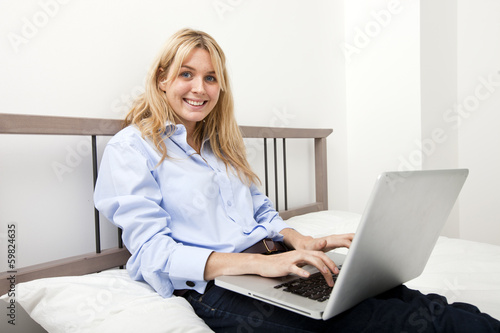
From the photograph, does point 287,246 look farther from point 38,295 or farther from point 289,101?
point 289,101

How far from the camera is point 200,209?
96 centimetres

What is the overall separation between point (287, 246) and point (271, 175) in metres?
0.71

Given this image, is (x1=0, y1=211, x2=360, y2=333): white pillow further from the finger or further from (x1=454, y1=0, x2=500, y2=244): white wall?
(x1=454, y1=0, x2=500, y2=244): white wall

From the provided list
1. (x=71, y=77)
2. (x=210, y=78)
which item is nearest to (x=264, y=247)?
(x=210, y=78)

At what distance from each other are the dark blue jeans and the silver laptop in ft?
0.09

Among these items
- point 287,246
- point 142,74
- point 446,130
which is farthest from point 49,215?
point 446,130

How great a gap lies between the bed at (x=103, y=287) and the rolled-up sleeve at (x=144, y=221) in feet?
0.15

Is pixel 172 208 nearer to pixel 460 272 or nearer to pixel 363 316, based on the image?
pixel 363 316

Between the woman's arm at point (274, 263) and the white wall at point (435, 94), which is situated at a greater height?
the white wall at point (435, 94)

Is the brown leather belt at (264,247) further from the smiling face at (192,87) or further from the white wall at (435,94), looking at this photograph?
the white wall at (435,94)

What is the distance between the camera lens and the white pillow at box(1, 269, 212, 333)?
2.33 ft

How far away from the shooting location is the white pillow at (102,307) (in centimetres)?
71

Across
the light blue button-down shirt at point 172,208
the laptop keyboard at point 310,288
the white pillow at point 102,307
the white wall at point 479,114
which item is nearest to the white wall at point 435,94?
the white wall at point 479,114

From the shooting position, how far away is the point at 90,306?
2.51 ft
